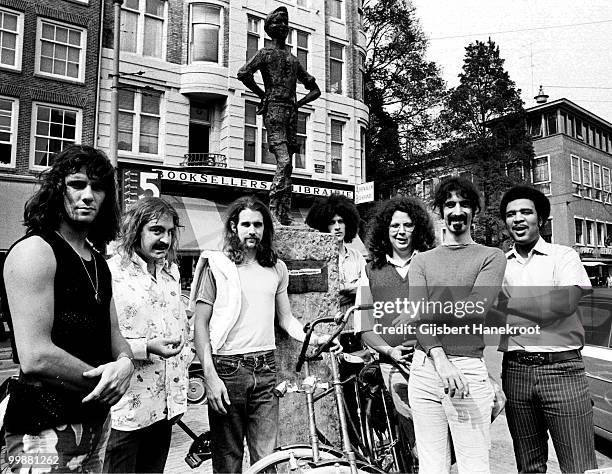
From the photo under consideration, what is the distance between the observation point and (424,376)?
210cm

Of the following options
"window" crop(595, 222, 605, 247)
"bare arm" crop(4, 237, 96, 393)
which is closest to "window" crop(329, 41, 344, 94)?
"window" crop(595, 222, 605, 247)

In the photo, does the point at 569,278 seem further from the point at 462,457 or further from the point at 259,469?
the point at 259,469

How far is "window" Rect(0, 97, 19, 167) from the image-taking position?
13281 mm

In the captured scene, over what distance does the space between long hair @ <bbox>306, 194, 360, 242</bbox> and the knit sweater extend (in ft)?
5.67

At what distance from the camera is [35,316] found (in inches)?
55.9

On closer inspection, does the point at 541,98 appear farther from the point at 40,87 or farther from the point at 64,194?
the point at 64,194

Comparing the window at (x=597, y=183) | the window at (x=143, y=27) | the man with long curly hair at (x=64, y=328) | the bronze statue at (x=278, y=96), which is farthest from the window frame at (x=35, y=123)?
the window at (x=597, y=183)

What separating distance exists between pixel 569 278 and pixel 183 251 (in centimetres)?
1251

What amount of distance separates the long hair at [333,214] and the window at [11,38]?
13.7 meters

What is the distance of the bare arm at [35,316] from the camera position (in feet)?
4.61

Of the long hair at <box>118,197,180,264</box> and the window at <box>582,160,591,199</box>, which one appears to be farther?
the window at <box>582,160,591,199</box>

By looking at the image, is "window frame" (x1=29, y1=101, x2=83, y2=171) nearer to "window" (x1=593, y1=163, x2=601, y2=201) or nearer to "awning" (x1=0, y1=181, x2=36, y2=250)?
"awning" (x1=0, y1=181, x2=36, y2=250)

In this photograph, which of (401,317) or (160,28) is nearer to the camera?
(401,317)

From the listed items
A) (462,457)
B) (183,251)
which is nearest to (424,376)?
(462,457)
